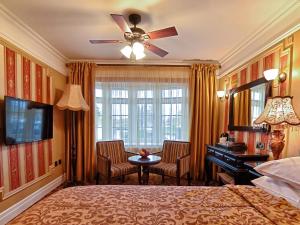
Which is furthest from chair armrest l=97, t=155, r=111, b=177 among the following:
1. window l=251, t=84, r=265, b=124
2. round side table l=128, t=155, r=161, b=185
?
window l=251, t=84, r=265, b=124

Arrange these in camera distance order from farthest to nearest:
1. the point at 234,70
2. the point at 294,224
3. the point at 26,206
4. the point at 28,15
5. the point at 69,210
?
the point at 234,70
the point at 26,206
the point at 28,15
the point at 69,210
the point at 294,224

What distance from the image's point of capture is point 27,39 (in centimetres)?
296

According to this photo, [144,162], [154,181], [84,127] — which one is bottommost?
[154,181]

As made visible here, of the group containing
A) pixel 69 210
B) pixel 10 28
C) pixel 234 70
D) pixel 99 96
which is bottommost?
pixel 69 210

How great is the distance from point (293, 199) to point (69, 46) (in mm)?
3637

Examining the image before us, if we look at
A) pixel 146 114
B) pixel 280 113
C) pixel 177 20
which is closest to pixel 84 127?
pixel 146 114

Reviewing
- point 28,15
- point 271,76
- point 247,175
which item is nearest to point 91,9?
point 28,15

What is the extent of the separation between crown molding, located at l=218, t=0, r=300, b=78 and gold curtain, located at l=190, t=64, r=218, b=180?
0.52 metres

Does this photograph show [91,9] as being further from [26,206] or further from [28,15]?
[26,206]

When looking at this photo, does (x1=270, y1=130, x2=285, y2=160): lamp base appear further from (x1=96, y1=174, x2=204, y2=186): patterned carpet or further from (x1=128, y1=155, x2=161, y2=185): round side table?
(x1=96, y1=174, x2=204, y2=186): patterned carpet

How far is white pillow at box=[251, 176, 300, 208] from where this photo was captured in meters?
1.25

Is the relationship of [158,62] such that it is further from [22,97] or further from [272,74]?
[22,97]

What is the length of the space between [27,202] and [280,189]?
317cm

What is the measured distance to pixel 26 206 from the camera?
2941 millimetres
